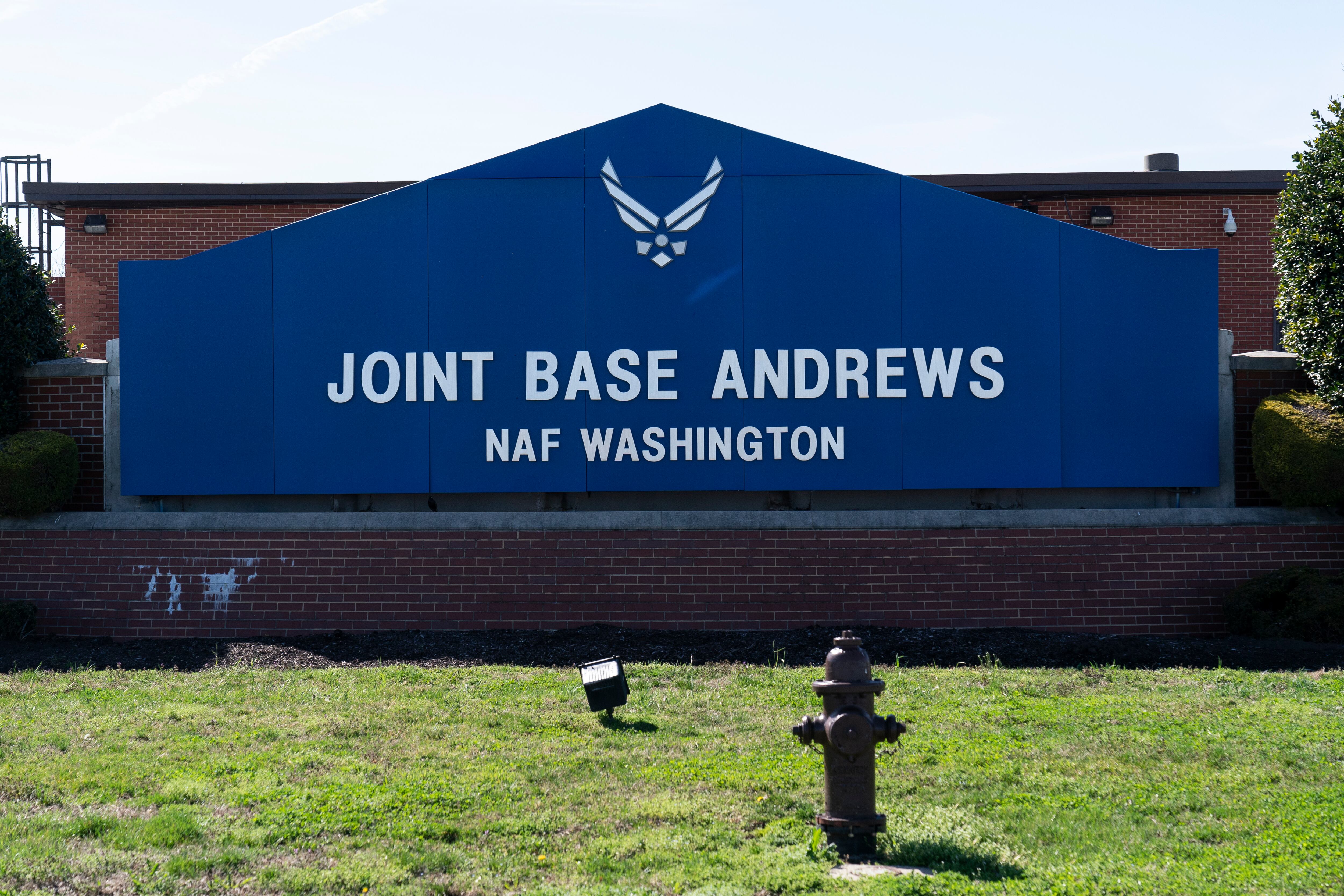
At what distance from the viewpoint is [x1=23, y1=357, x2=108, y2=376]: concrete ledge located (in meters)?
11.8

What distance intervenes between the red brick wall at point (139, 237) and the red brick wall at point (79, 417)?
228 inches

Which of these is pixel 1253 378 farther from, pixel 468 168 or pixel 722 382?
pixel 468 168

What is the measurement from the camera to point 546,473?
450 inches

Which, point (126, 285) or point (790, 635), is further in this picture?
point (126, 285)

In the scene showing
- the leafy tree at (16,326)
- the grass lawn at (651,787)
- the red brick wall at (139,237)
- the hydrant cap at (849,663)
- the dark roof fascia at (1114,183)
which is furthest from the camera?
the red brick wall at (139,237)

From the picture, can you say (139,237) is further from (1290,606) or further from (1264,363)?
(1290,606)

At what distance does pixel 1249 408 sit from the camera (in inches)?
454

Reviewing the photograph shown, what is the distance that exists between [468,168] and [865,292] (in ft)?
14.5

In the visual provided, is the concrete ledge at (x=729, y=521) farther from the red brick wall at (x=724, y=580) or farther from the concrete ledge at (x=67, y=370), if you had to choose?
the concrete ledge at (x=67, y=370)

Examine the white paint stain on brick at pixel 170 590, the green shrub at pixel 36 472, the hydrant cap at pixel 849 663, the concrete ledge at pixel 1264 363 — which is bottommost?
the white paint stain on brick at pixel 170 590

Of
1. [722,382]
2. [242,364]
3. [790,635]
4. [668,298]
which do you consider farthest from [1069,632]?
[242,364]

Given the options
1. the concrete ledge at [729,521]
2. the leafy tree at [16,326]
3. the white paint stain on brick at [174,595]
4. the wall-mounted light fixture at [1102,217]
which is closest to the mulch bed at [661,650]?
the white paint stain on brick at [174,595]

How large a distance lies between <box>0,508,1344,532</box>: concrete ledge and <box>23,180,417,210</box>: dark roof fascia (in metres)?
7.30

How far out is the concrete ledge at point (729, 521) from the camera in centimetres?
1084
